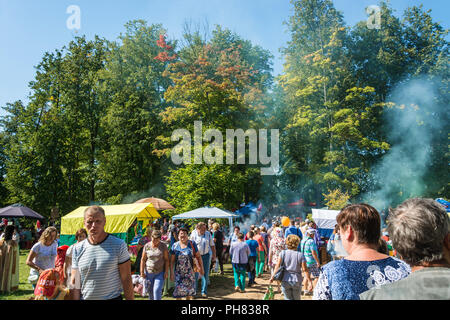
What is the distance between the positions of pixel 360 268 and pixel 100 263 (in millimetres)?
2306

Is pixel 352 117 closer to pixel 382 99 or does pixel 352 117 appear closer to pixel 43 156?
pixel 382 99

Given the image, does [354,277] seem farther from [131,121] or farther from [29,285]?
[131,121]

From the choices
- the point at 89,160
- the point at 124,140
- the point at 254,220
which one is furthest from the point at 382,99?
the point at 89,160

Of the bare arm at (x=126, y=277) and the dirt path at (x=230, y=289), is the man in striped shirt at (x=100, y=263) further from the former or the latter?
the dirt path at (x=230, y=289)

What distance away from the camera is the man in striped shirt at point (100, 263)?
294 cm

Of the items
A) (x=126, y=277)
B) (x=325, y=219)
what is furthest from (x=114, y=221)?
(x=325, y=219)

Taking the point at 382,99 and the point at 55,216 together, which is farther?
the point at 382,99

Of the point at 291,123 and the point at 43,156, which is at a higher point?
the point at 291,123

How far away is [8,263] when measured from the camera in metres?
8.37
